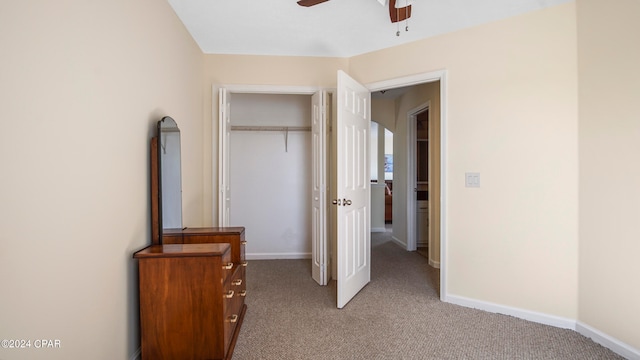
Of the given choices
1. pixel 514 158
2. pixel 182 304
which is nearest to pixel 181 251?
pixel 182 304

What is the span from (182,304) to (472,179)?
2.37 meters

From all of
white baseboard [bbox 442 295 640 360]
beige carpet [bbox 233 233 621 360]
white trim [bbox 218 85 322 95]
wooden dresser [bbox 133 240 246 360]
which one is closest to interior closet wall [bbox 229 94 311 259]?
white trim [bbox 218 85 322 95]

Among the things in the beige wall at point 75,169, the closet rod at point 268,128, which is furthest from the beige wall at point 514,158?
the beige wall at point 75,169

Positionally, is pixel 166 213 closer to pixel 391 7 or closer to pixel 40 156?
pixel 40 156

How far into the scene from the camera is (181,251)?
Answer: 173 centimetres

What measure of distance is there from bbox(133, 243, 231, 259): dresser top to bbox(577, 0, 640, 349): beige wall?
8.14 feet

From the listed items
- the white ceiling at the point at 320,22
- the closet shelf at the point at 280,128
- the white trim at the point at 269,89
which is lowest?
the closet shelf at the point at 280,128

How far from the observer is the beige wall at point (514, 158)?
2326mm

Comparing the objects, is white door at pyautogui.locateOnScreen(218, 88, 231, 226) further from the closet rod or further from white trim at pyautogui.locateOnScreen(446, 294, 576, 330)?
white trim at pyautogui.locateOnScreen(446, 294, 576, 330)

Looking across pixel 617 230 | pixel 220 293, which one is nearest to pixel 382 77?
pixel 617 230

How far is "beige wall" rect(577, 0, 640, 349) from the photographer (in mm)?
1898

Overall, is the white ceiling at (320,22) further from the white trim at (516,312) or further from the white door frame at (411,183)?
the white trim at (516,312)

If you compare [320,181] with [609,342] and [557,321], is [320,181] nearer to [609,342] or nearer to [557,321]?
[557,321]

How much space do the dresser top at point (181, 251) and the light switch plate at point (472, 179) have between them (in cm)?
203
